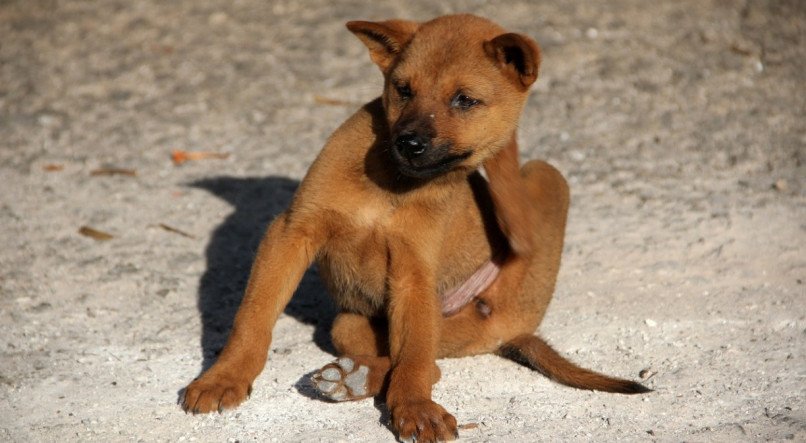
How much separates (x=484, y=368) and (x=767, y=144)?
4258 mm

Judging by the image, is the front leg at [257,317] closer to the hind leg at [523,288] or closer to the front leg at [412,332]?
the front leg at [412,332]

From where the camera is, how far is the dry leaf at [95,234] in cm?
711

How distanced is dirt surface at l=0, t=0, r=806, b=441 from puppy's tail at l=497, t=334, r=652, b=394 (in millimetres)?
69

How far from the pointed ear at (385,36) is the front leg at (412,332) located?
98cm

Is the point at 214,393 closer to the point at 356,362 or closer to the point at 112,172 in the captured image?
the point at 356,362

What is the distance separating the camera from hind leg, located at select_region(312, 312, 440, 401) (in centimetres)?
495

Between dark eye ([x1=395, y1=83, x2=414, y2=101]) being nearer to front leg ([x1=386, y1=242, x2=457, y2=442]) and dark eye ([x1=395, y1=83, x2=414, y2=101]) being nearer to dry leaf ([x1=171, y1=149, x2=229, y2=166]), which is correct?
front leg ([x1=386, y1=242, x2=457, y2=442])

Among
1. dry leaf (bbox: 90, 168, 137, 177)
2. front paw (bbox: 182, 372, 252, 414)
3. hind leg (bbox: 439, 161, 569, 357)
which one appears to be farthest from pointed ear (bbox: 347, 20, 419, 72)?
dry leaf (bbox: 90, 168, 137, 177)

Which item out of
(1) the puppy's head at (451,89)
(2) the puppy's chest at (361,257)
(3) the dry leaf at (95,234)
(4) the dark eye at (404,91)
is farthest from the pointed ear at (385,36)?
(3) the dry leaf at (95,234)

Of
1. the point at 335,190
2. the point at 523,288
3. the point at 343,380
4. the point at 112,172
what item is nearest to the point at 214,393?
the point at 343,380

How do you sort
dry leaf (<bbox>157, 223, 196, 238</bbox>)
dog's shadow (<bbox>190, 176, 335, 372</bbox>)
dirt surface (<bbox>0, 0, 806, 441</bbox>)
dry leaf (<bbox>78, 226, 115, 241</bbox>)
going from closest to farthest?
dirt surface (<bbox>0, 0, 806, 441</bbox>) → dog's shadow (<bbox>190, 176, 335, 372</bbox>) → dry leaf (<bbox>78, 226, 115, 241</bbox>) → dry leaf (<bbox>157, 223, 196, 238</bbox>)

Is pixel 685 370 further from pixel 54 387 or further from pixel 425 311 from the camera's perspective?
pixel 54 387

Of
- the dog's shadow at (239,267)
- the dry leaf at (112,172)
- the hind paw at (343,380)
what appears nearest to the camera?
the hind paw at (343,380)

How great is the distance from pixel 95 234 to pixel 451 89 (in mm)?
3103
